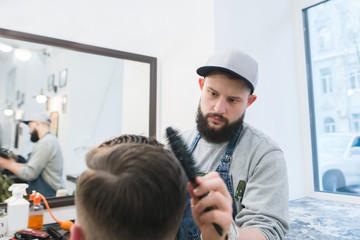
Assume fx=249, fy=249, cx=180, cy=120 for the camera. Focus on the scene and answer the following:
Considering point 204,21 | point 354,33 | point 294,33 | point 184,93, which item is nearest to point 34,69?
point 184,93

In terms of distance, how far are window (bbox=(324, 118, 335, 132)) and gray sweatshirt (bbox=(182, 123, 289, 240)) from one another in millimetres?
1239

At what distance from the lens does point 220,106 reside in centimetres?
110

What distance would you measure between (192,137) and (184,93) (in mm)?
704

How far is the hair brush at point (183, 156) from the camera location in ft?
2.09

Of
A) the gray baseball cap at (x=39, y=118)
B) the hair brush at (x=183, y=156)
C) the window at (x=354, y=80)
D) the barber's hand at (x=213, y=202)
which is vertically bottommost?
the barber's hand at (x=213, y=202)

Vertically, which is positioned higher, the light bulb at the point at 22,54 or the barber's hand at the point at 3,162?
the light bulb at the point at 22,54

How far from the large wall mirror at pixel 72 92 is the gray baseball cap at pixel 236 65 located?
115 cm

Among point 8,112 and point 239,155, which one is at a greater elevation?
point 8,112

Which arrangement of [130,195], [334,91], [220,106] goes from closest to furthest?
[130,195]
[220,106]
[334,91]

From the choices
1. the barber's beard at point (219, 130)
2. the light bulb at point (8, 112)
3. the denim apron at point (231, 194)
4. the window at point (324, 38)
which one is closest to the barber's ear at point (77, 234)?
the denim apron at point (231, 194)

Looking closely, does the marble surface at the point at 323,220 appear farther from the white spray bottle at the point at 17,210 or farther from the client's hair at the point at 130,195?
the white spray bottle at the point at 17,210

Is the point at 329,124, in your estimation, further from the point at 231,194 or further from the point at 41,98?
the point at 41,98

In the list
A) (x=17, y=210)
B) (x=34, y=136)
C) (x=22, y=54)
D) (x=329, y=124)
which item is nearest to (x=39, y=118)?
(x=34, y=136)

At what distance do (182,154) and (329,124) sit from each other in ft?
6.08
